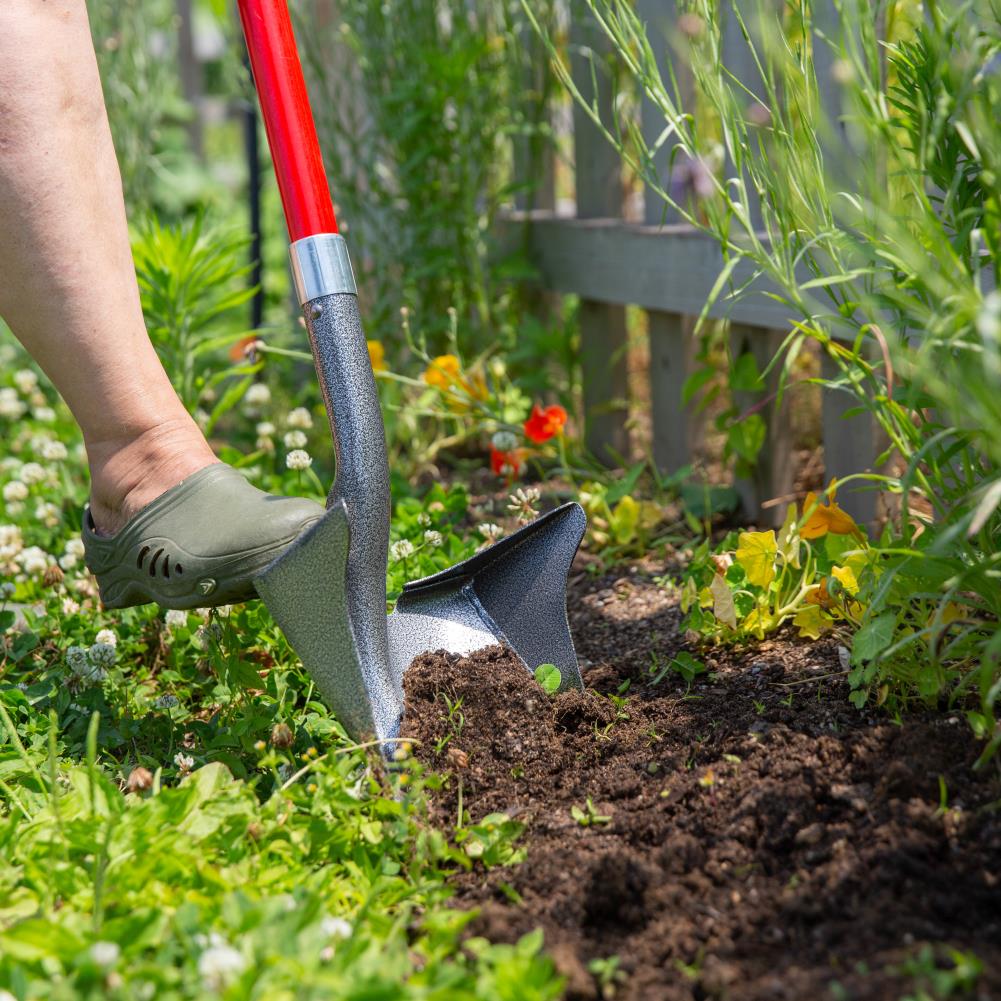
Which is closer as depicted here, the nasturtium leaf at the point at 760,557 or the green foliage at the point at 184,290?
the nasturtium leaf at the point at 760,557

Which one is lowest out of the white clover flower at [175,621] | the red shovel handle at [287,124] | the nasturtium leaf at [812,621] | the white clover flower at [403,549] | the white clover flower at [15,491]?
the nasturtium leaf at [812,621]

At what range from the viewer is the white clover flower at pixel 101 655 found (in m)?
1.61

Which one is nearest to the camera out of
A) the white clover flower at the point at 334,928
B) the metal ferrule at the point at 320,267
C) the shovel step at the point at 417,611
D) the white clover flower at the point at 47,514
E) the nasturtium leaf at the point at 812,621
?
the white clover flower at the point at 334,928

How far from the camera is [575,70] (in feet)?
8.77

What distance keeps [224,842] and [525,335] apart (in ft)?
6.18

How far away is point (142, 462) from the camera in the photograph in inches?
60.2

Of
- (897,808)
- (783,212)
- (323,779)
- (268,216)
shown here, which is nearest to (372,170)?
(783,212)

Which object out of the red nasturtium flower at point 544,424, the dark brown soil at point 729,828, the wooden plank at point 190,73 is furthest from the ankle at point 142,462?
the wooden plank at point 190,73

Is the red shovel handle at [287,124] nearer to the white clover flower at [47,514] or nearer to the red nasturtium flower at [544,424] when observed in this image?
the red nasturtium flower at [544,424]

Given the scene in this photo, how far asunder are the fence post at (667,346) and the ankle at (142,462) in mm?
1165

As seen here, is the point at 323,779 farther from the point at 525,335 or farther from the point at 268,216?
the point at 268,216

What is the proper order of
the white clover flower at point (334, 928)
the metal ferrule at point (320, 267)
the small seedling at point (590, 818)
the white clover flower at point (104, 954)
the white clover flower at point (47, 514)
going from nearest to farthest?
the white clover flower at point (104, 954) → the white clover flower at point (334, 928) → the small seedling at point (590, 818) → the metal ferrule at point (320, 267) → the white clover flower at point (47, 514)

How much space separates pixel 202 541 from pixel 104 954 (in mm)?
610

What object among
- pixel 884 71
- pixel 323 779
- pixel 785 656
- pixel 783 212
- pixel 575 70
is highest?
pixel 575 70
